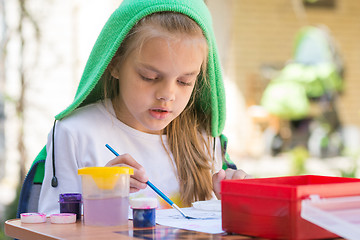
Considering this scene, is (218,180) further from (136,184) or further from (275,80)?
(275,80)

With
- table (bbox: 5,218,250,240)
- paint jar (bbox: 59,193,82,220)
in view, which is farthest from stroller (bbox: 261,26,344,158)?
table (bbox: 5,218,250,240)

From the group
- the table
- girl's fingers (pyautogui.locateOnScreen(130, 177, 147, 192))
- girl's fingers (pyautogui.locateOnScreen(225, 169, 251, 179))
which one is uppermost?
girl's fingers (pyautogui.locateOnScreen(225, 169, 251, 179))

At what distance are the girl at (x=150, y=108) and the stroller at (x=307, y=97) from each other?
5.17 m

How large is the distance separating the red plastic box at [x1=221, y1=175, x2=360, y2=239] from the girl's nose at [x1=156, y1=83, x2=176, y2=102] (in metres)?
0.49

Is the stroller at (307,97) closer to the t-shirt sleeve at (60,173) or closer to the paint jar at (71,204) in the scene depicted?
the t-shirt sleeve at (60,173)

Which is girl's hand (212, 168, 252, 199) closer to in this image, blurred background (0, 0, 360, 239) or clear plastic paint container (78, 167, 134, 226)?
clear plastic paint container (78, 167, 134, 226)

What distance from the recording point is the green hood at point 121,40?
1.57 m

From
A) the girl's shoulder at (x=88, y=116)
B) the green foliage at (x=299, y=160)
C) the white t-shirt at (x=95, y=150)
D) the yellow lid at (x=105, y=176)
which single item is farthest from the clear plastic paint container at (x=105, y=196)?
the green foliage at (x=299, y=160)

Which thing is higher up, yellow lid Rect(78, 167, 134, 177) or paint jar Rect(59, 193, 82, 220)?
yellow lid Rect(78, 167, 134, 177)

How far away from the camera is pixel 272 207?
991 mm

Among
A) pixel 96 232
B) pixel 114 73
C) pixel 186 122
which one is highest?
pixel 114 73

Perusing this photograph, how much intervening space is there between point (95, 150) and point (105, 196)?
0.48 metres

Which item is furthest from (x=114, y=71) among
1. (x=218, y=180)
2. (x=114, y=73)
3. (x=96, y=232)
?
(x=96, y=232)

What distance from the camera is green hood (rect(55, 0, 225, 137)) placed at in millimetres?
1572
